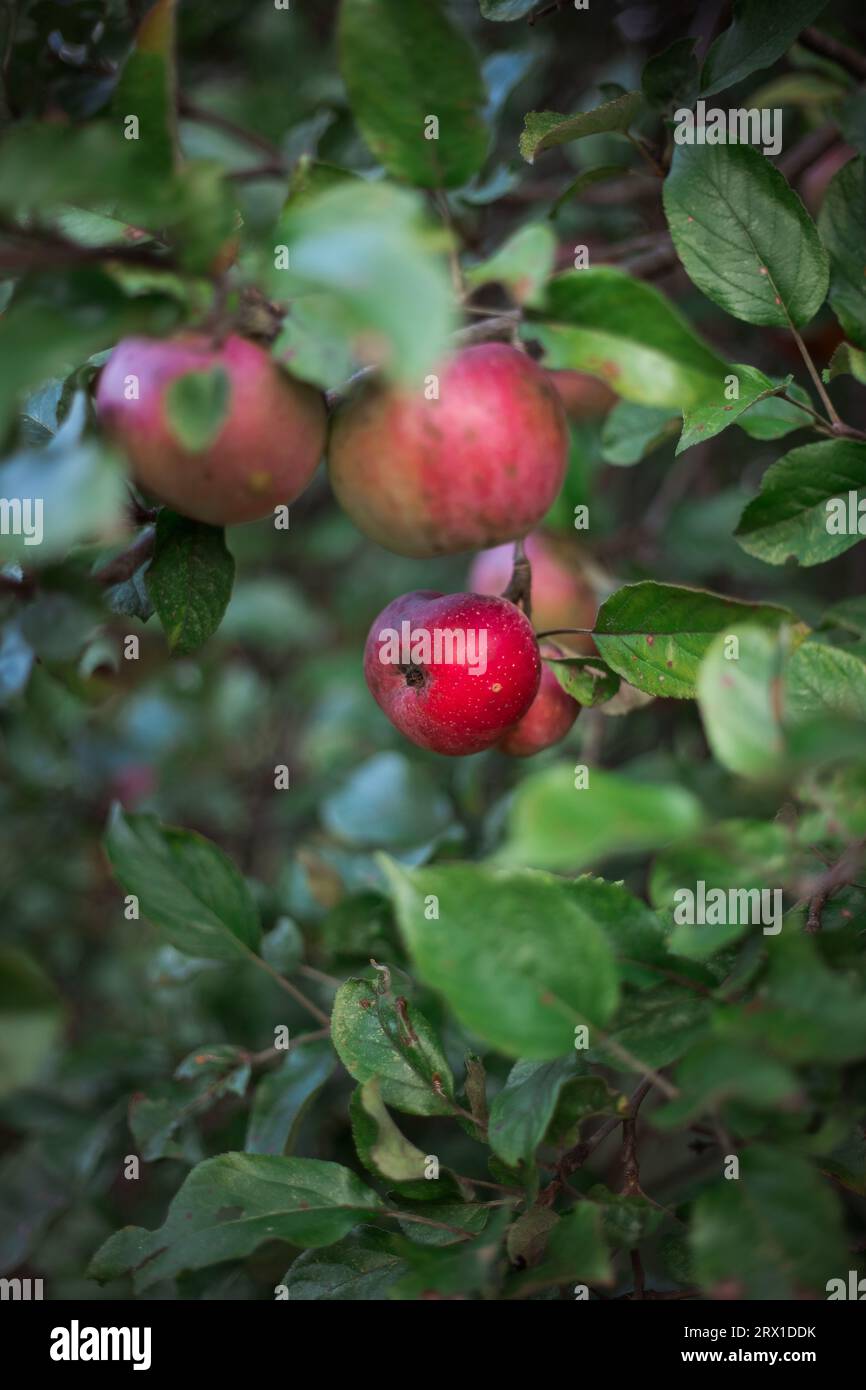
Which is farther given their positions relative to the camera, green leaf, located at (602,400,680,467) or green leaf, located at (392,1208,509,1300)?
green leaf, located at (602,400,680,467)

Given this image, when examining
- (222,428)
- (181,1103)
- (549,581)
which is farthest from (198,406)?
(549,581)

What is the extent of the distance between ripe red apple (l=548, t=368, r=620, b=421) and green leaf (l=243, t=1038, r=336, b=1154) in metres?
0.86

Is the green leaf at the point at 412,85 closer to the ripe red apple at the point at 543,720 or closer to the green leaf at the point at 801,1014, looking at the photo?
the ripe red apple at the point at 543,720

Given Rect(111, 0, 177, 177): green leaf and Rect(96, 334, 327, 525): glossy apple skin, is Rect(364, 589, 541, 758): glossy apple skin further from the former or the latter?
Rect(111, 0, 177, 177): green leaf

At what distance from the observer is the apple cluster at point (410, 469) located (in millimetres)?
600

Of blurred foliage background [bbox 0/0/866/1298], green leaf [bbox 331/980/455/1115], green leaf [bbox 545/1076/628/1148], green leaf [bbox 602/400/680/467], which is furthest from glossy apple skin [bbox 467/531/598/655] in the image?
green leaf [bbox 545/1076/628/1148]

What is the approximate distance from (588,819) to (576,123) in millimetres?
595

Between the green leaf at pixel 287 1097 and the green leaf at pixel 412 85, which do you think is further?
the green leaf at pixel 287 1097

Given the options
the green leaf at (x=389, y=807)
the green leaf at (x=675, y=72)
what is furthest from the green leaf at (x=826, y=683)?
the green leaf at (x=389, y=807)

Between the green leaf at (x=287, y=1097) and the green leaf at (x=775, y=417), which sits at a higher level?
the green leaf at (x=775, y=417)

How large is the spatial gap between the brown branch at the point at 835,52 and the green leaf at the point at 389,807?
89 cm

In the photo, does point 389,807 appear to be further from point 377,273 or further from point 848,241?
point 377,273

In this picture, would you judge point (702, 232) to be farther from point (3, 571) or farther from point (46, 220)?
point (3, 571)

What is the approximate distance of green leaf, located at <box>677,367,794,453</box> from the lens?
29.6 inches
